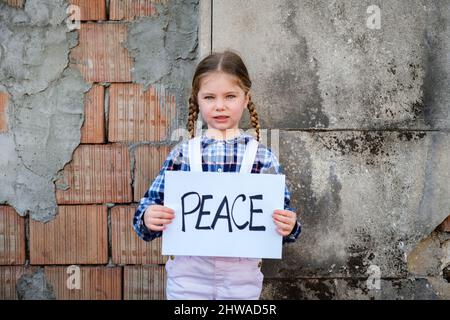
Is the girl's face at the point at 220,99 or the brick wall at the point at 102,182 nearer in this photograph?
the girl's face at the point at 220,99

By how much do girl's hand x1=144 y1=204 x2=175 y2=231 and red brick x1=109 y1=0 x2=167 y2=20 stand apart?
3.77 feet

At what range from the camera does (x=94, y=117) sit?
7.92 feet

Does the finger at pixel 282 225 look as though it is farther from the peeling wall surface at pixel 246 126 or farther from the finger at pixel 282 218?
the peeling wall surface at pixel 246 126

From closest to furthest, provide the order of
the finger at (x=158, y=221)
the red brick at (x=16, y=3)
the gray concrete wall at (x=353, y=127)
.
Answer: the finger at (x=158, y=221) < the gray concrete wall at (x=353, y=127) < the red brick at (x=16, y=3)

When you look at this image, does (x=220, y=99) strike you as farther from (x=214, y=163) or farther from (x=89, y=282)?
(x=89, y=282)

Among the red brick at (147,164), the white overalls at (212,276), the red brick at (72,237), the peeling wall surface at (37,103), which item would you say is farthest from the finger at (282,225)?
the peeling wall surface at (37,103)

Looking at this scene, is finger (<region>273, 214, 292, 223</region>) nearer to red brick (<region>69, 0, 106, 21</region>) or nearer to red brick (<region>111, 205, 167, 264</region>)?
red brick (<region>111, 205, 167, 264</region>)

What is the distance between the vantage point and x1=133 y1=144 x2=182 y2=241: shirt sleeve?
176 cm

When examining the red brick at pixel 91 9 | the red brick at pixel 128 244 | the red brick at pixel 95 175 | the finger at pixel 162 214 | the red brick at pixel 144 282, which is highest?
the red brick at pixel 91 9

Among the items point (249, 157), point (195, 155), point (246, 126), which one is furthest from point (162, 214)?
point (246, 126)

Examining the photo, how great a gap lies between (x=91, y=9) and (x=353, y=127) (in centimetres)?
139

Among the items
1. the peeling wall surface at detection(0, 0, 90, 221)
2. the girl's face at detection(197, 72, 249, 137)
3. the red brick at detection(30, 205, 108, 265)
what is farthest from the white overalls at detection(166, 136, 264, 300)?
the peeling wall surface at detection(0, 0, 90, 221)

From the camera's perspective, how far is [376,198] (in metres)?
2.30

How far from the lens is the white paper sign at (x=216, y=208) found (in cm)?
167
